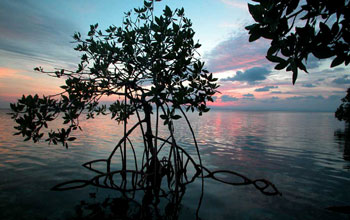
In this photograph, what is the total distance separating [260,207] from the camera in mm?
5414

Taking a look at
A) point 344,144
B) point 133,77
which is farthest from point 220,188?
point 344,144

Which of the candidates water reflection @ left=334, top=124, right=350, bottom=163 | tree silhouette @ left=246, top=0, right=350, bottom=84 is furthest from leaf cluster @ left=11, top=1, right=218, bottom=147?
water reflection @ left=334, top=124, right=350, bottom=163

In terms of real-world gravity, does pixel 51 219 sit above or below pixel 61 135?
below

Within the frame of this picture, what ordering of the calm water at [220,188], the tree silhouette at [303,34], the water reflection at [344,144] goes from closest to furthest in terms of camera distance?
the tree silhouette at [303,34] → the calm water at [220,188] → the water reflection at [344,144]

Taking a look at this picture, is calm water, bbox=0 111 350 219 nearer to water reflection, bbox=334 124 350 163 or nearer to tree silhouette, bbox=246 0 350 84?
water reflection, bbox=334 124 350 163

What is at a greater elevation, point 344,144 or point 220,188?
point 220,188

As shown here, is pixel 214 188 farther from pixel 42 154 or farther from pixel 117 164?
pixel 42 154

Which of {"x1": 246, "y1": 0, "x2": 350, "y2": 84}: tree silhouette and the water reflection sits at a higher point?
{"x1": 246, "y1": 0, "x2": 350, "y2": 84}: tree silhouette

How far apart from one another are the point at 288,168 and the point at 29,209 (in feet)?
33.7

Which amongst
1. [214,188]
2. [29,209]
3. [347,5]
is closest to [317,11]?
[347,5]

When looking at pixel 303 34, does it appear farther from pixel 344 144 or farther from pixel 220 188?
pixel 344 144

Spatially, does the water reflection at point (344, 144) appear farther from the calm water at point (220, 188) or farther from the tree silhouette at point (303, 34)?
the tree silhouette at point (303, 34)

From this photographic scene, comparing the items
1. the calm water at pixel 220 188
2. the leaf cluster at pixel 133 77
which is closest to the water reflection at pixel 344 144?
Answer: the calm water at pixel 220 188

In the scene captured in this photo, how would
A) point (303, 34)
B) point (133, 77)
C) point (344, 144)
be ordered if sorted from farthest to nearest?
point (344, 144) → point (133, 77) → point (303, 34)
